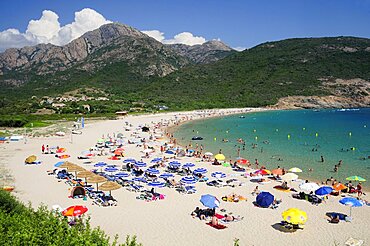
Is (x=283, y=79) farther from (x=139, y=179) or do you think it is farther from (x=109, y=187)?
(x=109, y=187)

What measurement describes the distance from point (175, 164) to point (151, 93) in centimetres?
11892

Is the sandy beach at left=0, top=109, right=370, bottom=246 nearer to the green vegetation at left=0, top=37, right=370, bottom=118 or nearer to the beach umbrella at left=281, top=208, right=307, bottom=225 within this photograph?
the beach umbrella at left=281, top=208, right=307, bottom=225

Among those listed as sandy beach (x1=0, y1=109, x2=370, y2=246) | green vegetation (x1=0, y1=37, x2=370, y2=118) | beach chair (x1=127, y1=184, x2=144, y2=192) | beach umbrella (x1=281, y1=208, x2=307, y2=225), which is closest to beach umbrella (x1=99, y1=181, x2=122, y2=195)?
sandy beach (x1=0, y1=109, x2=370, y2=246)

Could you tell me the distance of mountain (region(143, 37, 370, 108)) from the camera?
13562cm

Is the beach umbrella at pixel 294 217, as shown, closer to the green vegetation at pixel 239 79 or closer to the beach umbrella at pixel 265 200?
the beach umbrella at pixel 265 200

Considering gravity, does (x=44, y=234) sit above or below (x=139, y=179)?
above

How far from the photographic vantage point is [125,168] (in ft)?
102

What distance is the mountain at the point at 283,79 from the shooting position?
135625mm

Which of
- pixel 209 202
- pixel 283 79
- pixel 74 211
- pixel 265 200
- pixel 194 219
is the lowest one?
pixel 194 219

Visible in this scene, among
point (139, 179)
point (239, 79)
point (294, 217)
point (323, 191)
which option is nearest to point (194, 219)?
point (294, 217)

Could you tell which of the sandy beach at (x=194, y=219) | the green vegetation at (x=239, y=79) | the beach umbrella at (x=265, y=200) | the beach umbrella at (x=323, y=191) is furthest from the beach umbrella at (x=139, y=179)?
the green vegetation at (x=239, y=79)

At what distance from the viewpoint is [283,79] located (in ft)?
484

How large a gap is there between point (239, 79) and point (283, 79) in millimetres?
20652

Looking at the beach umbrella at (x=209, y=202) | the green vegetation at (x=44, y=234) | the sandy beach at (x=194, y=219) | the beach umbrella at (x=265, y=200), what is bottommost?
the sandy beach at (x=194, y=219)
